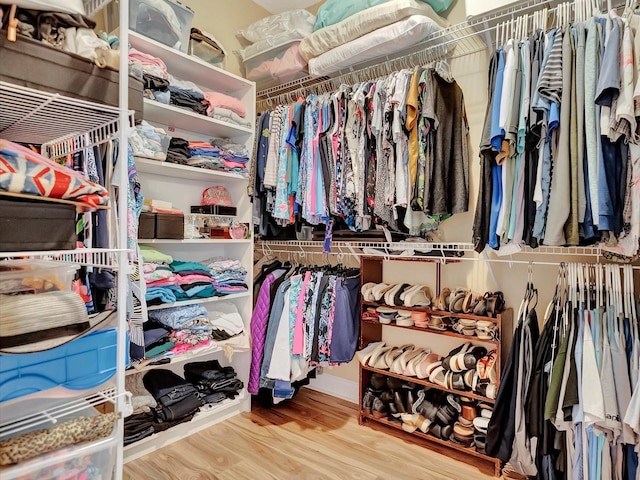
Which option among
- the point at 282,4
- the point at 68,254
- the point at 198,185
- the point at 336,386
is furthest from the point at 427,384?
the point at 282,4

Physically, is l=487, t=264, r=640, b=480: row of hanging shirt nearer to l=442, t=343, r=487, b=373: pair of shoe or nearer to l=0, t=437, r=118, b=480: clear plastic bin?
l=442, t=343, r=487, b=373: pair of shoe

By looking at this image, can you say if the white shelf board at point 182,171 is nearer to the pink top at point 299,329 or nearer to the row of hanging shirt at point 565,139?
the pink top at point 299,329

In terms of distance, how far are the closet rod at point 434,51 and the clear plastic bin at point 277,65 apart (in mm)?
81

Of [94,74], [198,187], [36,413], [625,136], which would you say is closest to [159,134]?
[198,187]

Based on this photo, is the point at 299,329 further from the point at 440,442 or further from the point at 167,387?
the point at 440,442

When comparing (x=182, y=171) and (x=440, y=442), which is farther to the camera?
(x=182, y=171)

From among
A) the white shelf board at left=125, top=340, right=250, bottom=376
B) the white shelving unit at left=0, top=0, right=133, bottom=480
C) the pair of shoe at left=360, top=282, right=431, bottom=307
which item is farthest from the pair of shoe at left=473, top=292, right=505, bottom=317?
the white shelving unit at left=0, top=0, right=133, bottom=480

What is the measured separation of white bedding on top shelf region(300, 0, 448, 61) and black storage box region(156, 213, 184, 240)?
1.29 meters

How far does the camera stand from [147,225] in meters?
2.06

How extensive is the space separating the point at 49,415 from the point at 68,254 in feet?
1.49

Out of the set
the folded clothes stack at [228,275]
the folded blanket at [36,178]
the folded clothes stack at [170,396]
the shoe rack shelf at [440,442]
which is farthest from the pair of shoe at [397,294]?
the folded blanket at [36,178]

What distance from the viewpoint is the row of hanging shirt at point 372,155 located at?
6.30ft

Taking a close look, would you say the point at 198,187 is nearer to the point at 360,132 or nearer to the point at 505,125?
the point at 360,132

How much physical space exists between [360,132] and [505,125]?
2.53 ft
